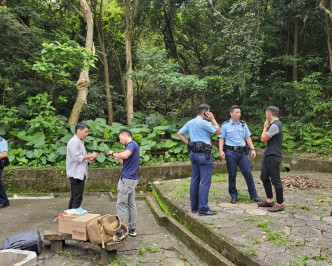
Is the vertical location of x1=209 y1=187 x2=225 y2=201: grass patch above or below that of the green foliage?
below

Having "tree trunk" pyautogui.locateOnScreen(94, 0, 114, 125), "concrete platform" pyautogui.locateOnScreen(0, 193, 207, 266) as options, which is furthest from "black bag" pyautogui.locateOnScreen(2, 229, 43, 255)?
"tree trunk" pyautogui.locateOnScreen(94, 0, 114, 125)

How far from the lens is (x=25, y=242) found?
12.1 ft

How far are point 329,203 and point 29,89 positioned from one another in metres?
9.88

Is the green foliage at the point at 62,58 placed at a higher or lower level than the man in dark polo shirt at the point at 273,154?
higher

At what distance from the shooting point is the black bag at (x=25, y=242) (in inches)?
142

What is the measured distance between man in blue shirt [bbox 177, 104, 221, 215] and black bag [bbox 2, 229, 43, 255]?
2473mm

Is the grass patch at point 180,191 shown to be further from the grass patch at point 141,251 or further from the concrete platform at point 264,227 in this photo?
the grass patch at point 141,251

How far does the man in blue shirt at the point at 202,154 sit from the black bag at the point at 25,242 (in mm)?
2473

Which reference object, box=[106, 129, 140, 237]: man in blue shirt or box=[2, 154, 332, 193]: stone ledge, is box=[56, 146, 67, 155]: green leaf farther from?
box=[106, 129, 140, 237]: man in blue shirt

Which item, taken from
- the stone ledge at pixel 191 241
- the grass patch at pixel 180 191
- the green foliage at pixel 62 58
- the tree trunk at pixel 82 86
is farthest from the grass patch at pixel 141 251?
the tree trunk at pixel 82 86

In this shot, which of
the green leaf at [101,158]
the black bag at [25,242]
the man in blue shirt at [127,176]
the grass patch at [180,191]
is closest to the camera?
the black bag at [25,242]

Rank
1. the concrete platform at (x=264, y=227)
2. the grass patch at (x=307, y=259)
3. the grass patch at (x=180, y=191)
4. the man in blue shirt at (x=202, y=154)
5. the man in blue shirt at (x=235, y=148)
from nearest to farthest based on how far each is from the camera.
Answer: the grass patch at (x=307, y=259)
the concrete platform at (x=264, y=227)
the man in blue shirt at (x=202, y=154)
the man in blue shirt at (x=235, y=148)
the grass patch at (x=180, y=191)

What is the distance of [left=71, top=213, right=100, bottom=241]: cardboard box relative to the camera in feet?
12.0

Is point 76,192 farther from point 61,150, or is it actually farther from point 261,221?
point 61,150
